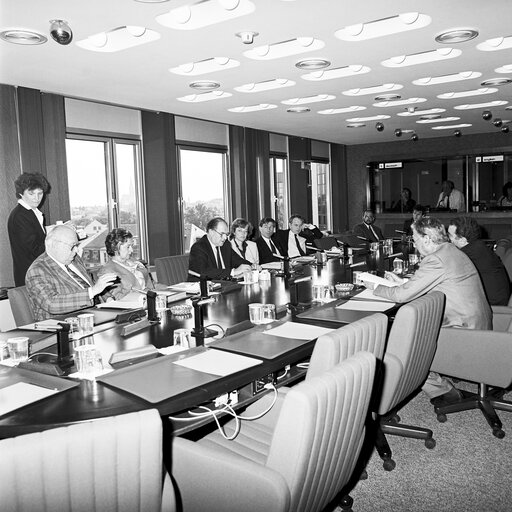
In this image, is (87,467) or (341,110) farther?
(341,110)

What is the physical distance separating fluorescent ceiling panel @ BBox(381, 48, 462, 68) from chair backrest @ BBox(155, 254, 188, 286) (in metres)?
2.91

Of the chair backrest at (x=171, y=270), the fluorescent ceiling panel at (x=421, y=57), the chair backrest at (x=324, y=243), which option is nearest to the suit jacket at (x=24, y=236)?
the chair backrest at (x=171, y=270)

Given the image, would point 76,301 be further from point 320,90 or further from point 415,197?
point 415,197

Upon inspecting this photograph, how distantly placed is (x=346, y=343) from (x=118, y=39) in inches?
143

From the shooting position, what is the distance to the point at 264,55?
5238 mm

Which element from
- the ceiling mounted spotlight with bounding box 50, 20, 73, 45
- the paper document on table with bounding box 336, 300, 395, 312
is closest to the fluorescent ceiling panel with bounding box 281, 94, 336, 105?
the ceiling mounted spotlight with bounding box 50, 20, 73, 45

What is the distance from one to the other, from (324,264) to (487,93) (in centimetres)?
378

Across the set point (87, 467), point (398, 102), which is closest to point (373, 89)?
point (398, 102)

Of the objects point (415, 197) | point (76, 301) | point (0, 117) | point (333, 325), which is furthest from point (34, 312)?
point (415, 197)

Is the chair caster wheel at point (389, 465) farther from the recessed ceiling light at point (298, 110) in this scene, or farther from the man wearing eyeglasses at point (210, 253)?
the recessed ceiling light at point (298, 110)

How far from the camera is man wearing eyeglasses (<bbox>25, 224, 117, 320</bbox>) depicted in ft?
11.2

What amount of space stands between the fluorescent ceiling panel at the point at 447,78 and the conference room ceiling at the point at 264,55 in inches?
0.8

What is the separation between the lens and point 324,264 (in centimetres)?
545

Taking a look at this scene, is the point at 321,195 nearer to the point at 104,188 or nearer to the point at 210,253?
the point at 104,188
